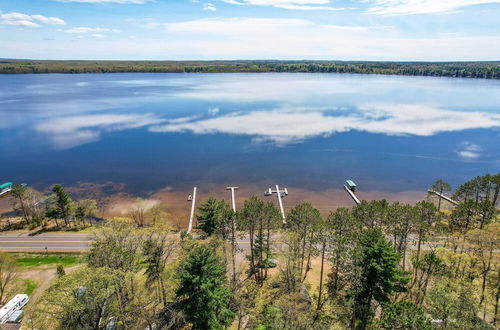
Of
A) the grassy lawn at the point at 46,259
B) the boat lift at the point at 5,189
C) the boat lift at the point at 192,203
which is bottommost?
the grassy lawn at the point at 46,259

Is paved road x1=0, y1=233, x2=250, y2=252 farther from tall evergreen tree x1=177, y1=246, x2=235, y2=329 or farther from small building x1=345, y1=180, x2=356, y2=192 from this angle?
small building x1=345, y1=180, x2=356, y2=192

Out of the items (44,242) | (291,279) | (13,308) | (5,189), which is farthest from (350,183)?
(5,189)

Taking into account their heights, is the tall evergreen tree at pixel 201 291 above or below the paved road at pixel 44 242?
above

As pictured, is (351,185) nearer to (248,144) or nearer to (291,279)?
(291,279)

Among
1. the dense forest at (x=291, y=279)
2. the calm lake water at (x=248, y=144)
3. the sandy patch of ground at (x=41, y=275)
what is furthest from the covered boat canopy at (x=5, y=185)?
the dense forest at (x=291, y=279)

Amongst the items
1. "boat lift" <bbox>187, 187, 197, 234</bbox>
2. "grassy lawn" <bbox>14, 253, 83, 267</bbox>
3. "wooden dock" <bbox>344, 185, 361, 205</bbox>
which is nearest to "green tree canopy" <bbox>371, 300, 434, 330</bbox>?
"boat lift" <bbox>187, 187, 197, 234</bbox>

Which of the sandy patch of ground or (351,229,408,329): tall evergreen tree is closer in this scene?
(351,229,408,329): tall evergreen tree

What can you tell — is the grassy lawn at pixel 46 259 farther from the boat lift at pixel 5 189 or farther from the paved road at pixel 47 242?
the boat lift at pixel 5 189
